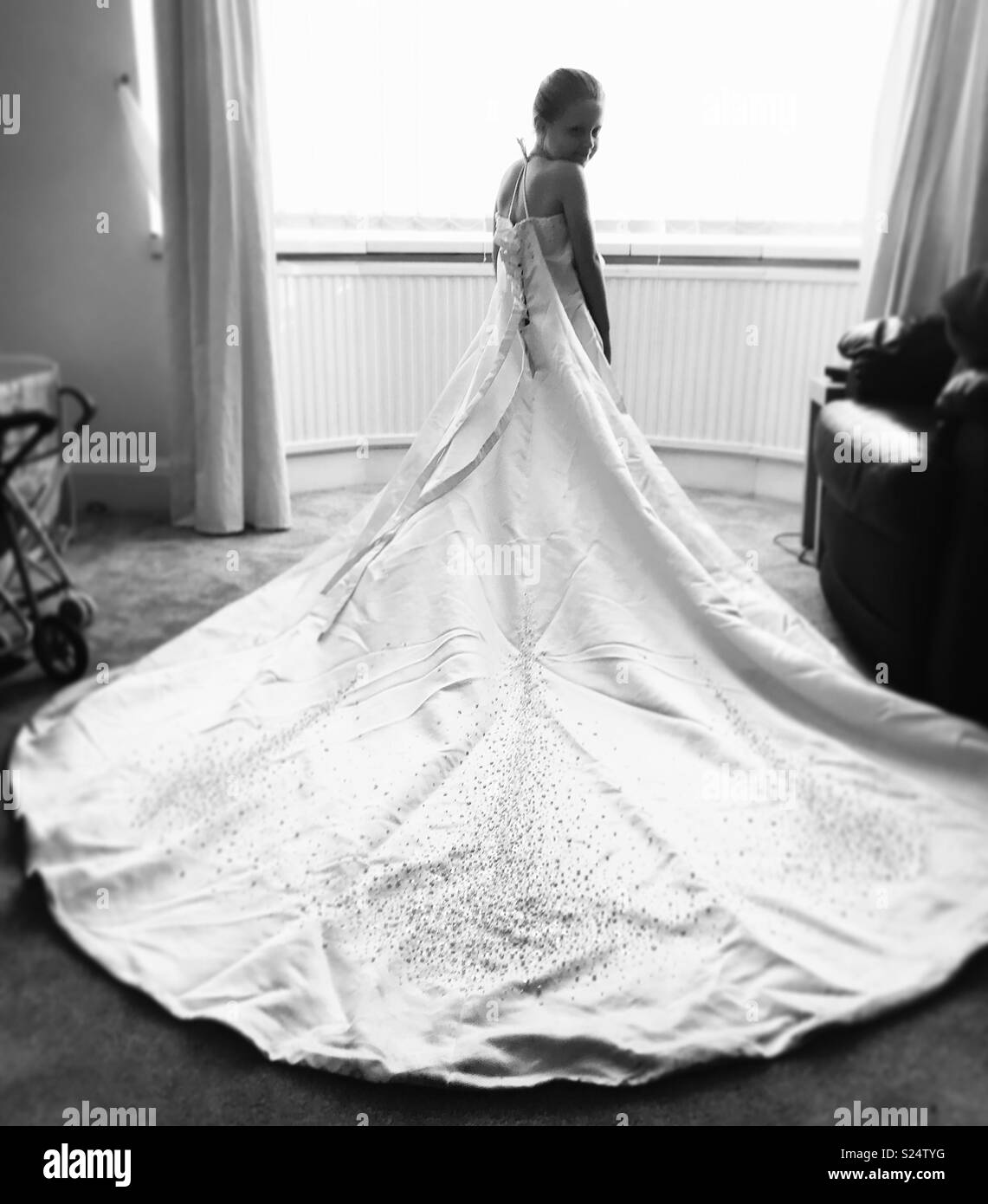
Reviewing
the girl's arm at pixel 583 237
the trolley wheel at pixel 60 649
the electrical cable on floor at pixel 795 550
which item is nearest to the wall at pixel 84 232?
the trolley wheel at pixel 60 649

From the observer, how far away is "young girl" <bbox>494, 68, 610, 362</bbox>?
205 centimetres

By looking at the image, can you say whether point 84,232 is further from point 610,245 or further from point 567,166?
point 610,245

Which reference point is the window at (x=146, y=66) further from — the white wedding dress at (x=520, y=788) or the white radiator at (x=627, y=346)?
the white wedding dress at (x=520, y=788)

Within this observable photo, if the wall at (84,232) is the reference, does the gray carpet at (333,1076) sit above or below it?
below

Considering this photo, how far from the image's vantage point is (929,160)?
3107mm

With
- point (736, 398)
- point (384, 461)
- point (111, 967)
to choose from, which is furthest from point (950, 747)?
point (384, 461)

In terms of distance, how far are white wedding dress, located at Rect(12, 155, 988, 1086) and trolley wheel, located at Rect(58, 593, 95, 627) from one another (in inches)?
8.8

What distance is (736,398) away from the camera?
12.6ft

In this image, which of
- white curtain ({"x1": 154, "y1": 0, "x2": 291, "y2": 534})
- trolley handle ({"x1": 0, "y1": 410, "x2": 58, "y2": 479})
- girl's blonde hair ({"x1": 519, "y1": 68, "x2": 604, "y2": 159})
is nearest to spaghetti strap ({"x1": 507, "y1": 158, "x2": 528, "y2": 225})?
girl's blonde hair ({"x1": 519, "y1": 68, "x2": 604, "y2": 159})

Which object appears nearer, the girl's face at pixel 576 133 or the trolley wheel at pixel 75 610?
the girl's face at pixel 576 133

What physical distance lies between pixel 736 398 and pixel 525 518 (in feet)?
6.62

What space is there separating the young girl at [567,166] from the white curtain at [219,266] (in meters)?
1.35

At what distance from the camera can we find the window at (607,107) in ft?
11.4
